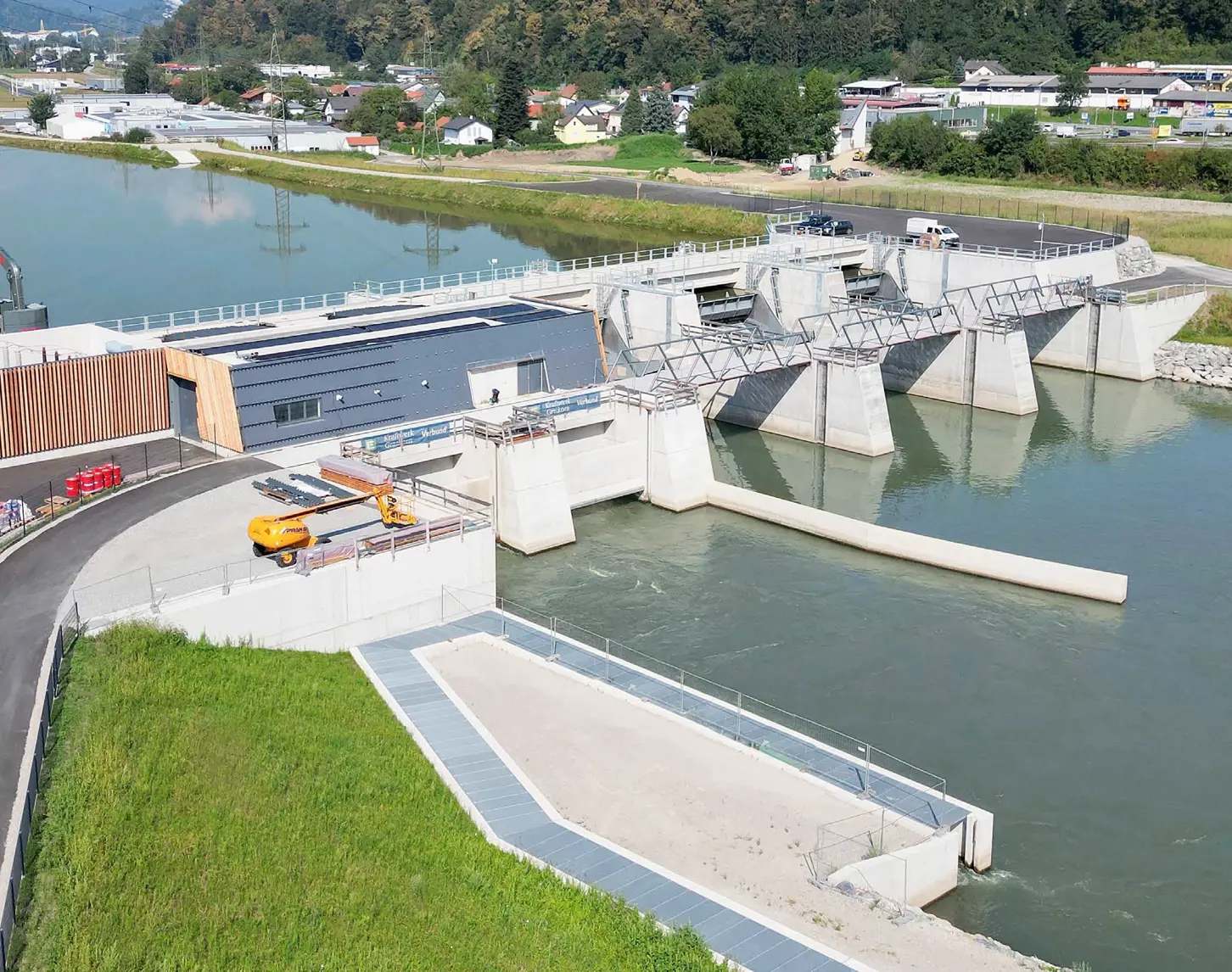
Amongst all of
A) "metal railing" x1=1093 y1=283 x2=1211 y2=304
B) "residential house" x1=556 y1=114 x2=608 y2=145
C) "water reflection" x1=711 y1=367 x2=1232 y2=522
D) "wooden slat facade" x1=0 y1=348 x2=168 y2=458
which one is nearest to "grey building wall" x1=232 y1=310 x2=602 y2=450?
"wooden slat facade" x1=0 y1=348 x2=168 y2=458

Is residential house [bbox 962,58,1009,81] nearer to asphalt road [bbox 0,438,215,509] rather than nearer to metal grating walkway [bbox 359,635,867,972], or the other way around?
asphalt road [bbox 0,438,215,509]

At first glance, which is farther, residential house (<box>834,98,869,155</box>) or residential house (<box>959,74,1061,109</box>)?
residential house (<box>959,74,1061,109</box>)

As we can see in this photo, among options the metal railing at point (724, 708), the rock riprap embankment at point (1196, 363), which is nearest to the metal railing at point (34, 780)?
the metal railing at point (724, 708)

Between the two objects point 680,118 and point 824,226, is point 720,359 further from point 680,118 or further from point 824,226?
point 680,118

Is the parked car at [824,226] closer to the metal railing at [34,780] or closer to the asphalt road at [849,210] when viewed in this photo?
the asphalt road at [849,210]

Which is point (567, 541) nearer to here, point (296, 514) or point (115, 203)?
point (296, 514)

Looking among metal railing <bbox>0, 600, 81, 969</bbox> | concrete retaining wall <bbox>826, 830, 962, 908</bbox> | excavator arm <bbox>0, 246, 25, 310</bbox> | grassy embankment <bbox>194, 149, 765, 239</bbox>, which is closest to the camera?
metal railing <bbox>0, 600, 81, 969</bbox>
